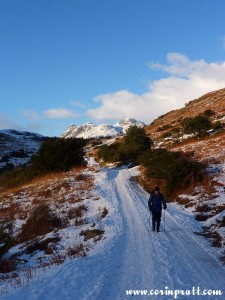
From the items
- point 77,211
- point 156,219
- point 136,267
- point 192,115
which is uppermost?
point 192,115

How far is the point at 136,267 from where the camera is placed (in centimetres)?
973

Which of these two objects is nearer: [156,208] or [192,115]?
[156,208]

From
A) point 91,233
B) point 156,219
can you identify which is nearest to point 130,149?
point 91,233

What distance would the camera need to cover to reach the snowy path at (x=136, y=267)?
8172mm

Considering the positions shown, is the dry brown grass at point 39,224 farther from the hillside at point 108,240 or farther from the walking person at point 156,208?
the walking person at point 156,208

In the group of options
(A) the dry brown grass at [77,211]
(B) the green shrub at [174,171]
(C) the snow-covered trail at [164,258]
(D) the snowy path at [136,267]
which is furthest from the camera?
(B) the green shrub at [174,171]

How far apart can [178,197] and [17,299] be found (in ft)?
49.8

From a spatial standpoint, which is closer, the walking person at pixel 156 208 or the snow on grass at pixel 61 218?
the snow on grass at pixel 61 218

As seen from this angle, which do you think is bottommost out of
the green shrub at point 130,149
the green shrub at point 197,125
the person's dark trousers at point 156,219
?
the person's dark trousers at point 156,219

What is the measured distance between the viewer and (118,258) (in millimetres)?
10781

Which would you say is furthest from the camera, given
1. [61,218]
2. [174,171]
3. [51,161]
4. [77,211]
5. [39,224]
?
[51,161]

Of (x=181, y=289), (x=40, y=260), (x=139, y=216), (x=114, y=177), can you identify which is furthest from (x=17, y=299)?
(x=114, y=177)

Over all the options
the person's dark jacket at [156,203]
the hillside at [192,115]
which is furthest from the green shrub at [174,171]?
the hillside at [192,115]

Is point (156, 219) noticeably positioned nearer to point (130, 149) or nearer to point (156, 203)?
point (156, 203)
